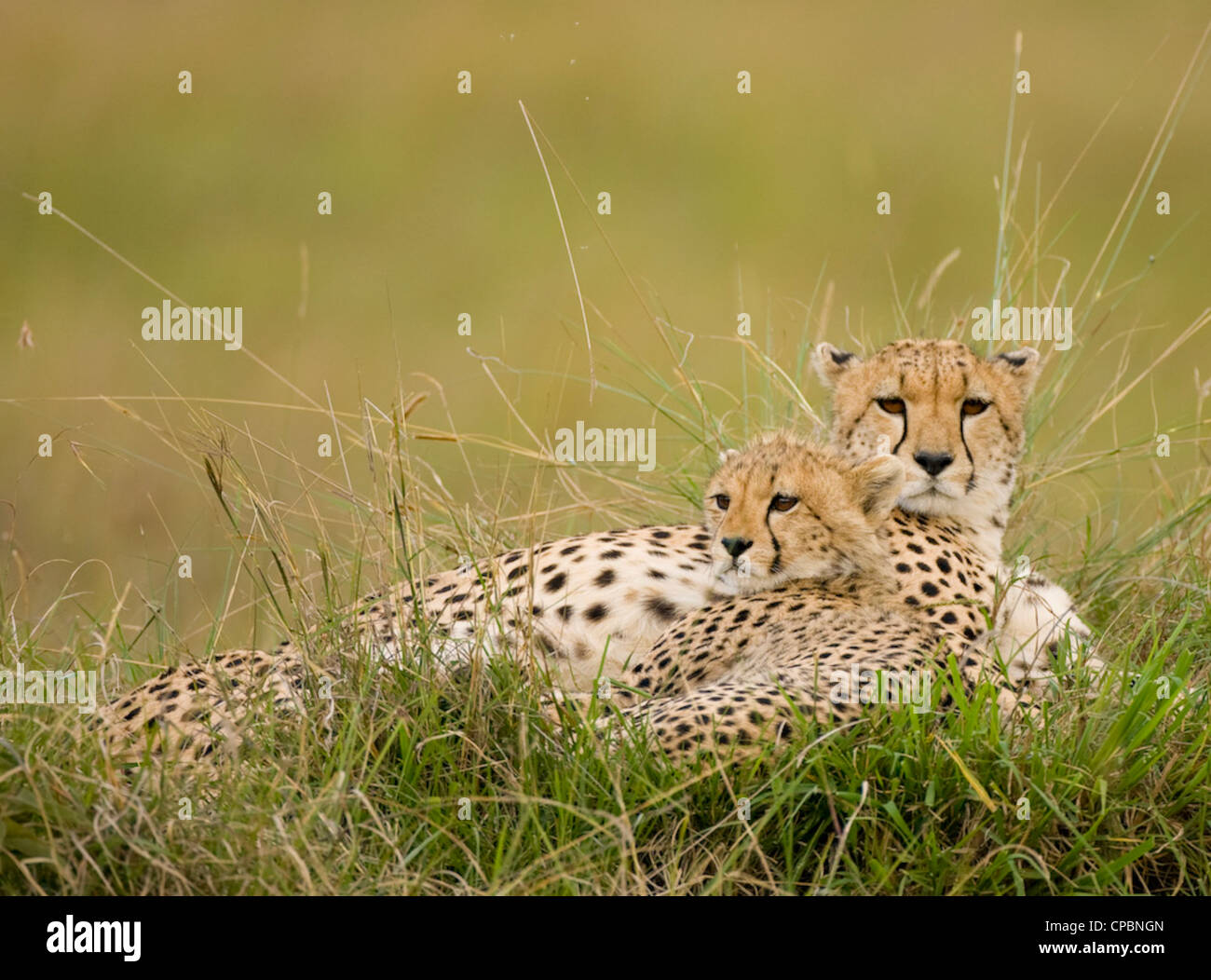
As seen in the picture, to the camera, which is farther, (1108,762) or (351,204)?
(351,204)

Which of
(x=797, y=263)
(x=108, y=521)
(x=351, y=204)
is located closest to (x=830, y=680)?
(x=108, y=521)

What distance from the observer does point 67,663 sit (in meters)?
4.22

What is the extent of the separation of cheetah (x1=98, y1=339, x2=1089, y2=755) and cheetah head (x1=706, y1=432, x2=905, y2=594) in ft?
0.44

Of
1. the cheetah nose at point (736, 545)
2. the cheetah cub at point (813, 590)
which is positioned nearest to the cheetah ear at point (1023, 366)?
the cheetah cub at point (813, 590)

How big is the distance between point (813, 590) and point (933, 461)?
581mm

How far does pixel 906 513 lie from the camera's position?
4539mm

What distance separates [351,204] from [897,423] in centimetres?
902

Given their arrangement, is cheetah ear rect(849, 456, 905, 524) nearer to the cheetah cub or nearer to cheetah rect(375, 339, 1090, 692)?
the cheetah cub

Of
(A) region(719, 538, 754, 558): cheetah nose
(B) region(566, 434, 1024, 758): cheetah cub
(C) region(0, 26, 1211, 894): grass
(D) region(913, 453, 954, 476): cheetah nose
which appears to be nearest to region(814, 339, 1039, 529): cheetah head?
(D) region(913, 453, 954, 476): cheetah nose

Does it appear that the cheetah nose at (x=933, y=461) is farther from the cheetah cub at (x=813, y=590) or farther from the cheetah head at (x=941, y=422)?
the cheetah cub at (x=813, y=590)

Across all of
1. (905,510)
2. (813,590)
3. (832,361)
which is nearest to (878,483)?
A: (813,590)

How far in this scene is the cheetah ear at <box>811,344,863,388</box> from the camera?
4.76 metres

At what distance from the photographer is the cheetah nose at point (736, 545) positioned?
4.09m
